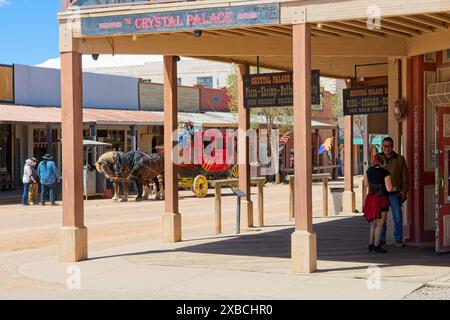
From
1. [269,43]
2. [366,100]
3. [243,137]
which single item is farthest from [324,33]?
[366,100]

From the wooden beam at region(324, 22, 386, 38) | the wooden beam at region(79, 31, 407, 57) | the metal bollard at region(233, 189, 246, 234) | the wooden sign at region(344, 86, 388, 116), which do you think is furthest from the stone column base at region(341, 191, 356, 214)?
the wooden beam at region(324, 22, 386, 38)

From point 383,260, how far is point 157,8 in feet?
17.0

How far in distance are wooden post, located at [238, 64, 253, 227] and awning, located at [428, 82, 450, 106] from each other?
4634mm

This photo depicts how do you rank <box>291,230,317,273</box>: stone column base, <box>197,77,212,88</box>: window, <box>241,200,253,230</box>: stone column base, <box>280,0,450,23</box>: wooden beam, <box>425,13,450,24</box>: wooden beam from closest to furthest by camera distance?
<box>280,0,450,23</box>: wooden beam < <box>291,230,317,273</box>: stone column base < <box>425,13,450,24</box>: wooden beam < <box>241,200,253,230</box>: stone column base < <box>197,77,212,88</box>: window

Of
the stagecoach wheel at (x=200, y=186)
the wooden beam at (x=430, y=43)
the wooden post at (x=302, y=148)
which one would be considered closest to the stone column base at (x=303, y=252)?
the wooden post at (x=302, y=148)

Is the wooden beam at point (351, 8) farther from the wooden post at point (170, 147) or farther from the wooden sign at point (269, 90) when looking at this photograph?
the wooden post at point (170, 147)

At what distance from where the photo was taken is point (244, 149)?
1714 centimetres

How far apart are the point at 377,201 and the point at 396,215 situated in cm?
93

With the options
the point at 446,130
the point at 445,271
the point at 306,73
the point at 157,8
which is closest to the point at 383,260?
the point at 445,271

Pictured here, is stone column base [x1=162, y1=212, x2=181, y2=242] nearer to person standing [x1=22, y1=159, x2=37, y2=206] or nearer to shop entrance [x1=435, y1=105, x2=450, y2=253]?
shop entrance [x1=435, y1=105, x2=450, y2=253]

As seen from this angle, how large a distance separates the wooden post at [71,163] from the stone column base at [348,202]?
1041 centimetres

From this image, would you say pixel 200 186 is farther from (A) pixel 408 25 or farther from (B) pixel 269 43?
(A) pixel 408 25

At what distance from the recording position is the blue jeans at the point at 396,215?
13.5 meters

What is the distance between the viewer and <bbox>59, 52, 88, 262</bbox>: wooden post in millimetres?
12562
